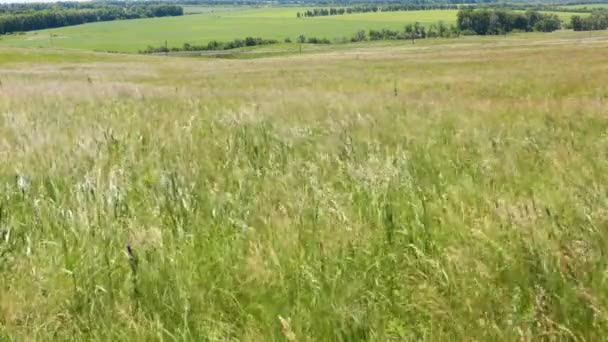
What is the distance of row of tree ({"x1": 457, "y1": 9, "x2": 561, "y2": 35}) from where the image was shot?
187875 mm

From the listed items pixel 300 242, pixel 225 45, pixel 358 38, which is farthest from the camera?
pixel 358 38

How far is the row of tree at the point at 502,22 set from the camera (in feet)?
616

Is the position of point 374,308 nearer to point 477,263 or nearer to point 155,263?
point 477,263

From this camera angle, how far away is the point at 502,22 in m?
192

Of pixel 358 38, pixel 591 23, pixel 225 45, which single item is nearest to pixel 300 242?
pixel 225 45

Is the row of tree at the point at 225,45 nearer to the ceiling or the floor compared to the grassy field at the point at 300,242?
nearer to the ceiling

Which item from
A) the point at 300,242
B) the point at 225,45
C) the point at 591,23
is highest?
the point at 225,45

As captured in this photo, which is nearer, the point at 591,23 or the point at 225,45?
the point at 225,45

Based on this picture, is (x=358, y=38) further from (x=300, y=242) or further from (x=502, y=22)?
(x=300, y=242)

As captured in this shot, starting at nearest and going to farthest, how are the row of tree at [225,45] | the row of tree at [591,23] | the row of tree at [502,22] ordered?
the row of tree at [225,45] < the row of tree at [591,23] < the row of tree at [502,22]

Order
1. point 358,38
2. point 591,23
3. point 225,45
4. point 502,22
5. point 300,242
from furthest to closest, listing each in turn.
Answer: point 502,22 < point 591,23 < point 358,38 < point 225,45 < point 300,242

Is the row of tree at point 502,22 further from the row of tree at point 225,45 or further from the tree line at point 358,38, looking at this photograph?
the row of tree at point 225,45

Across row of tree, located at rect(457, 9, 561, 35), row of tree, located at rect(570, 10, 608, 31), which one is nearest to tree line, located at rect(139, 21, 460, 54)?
row of tree, located at rect(457, 9, 561, 35)

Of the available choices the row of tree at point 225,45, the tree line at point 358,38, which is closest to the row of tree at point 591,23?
the tree line at point 358,38
